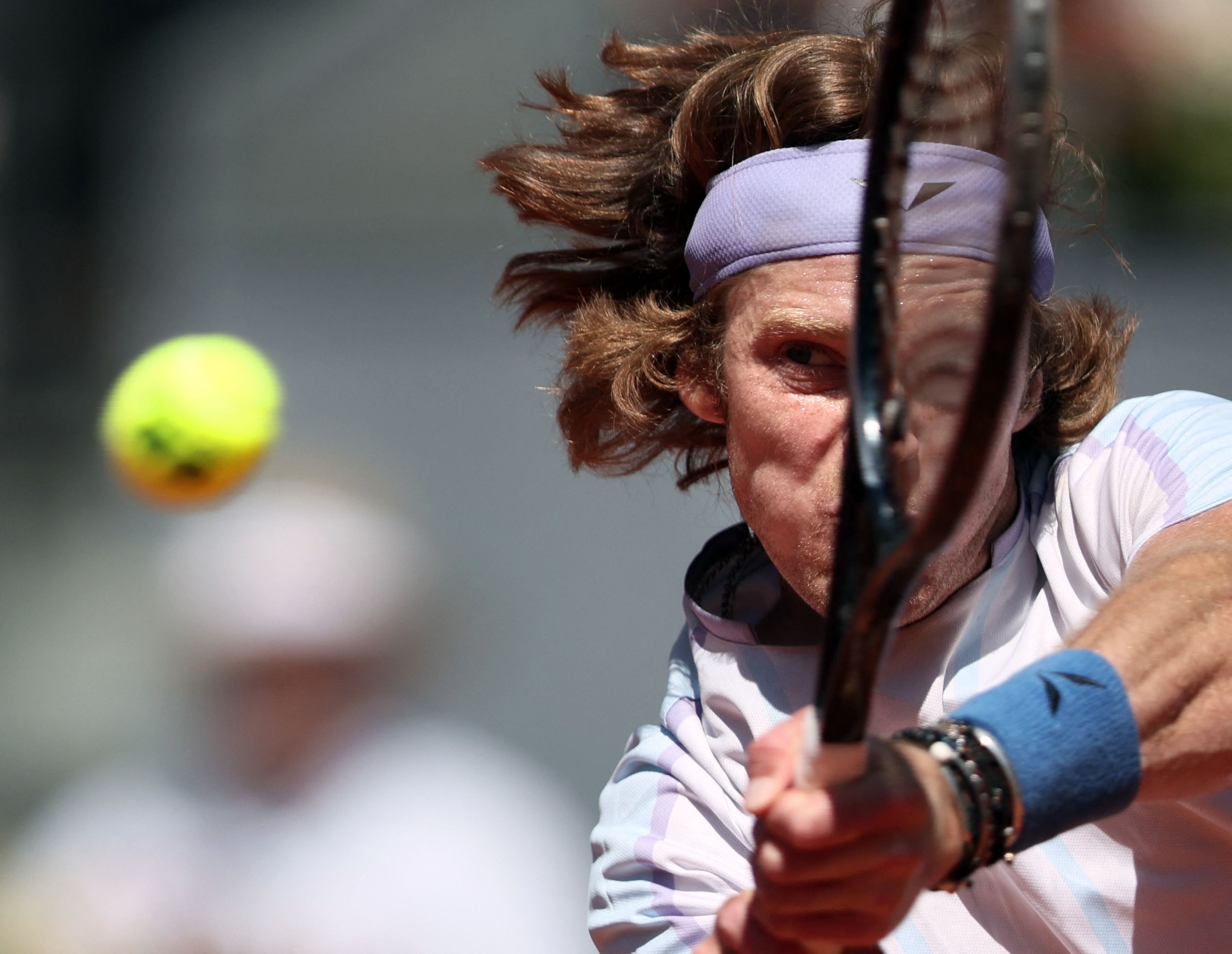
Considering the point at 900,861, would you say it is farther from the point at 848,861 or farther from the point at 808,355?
the point at 808,355

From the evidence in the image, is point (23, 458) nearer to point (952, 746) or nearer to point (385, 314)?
point (385, 314)

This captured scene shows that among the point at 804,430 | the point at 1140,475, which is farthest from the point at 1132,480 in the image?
the point at 804,430

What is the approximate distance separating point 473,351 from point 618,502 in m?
0.92

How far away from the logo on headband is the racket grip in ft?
1.98

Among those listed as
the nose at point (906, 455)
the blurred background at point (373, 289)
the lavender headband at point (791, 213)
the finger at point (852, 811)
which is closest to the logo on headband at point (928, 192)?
the lavender headband at point (791, 213)

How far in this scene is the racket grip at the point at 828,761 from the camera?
896mm

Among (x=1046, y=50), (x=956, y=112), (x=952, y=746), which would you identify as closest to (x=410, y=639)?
(x=956, y=112)

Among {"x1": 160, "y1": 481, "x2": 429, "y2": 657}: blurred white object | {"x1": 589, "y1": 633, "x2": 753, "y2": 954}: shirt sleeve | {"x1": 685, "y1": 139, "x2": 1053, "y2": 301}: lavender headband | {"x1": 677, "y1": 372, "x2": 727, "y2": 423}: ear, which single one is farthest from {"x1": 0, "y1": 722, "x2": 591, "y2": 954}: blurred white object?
{"x1": 685, "y1": 139, "x2": 1053, "y2": 301}: lavender headband

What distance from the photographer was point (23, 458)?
5.11 m

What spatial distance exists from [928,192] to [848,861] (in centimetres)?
70

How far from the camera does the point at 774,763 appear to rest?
94 centimetres

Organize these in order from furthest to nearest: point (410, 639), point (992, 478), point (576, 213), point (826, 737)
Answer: point (410, 639)
point (576, 213)
point (992, 478)
point (826, 737)

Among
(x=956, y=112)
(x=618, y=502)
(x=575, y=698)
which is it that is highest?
(x=956, y=112)

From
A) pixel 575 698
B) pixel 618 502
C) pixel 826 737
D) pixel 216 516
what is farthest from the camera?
pixel 618 502
